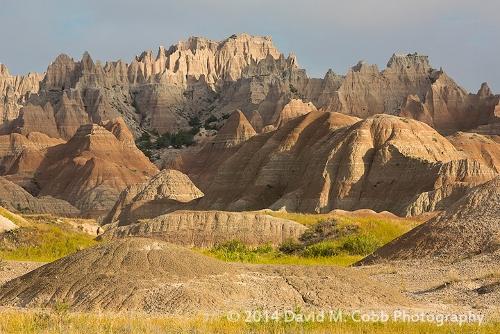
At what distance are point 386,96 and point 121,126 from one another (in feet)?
150

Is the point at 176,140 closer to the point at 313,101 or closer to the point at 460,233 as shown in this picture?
the point at 313,101

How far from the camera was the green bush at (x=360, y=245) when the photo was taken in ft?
148

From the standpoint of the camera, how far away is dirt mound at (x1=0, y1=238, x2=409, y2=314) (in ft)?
73.2

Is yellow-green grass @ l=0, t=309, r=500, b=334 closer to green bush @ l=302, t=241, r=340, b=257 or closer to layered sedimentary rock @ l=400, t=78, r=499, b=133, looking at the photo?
green bush @ l=302, t=241, r=340, b=257

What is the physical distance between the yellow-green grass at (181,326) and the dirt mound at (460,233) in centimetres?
1289

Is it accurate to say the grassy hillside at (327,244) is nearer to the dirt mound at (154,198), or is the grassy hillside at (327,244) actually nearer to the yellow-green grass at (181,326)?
the yellow-green grass at (181,326)

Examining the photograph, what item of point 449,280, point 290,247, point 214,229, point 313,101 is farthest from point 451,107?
point 449,280

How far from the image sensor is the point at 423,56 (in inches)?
7328

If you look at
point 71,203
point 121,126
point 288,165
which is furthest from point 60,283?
point 121,126

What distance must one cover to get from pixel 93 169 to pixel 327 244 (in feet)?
275

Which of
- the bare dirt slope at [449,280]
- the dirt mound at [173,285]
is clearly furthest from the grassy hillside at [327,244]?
the dirt mound at [173,285]

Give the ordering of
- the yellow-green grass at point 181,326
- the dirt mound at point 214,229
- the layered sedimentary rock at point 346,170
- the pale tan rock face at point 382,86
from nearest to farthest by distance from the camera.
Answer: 1. the yellow-green grass at point 181,326
2. the dirt mound at point 214,229
3. the layered sedimentary rock at point 346,170
4. the pale tan rock face at point 382,86

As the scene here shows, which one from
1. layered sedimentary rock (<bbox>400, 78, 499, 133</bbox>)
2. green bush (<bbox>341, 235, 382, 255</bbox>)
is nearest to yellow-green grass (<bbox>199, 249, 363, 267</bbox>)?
green bush (<bbox>341, 235, 382, 255</bbox>)

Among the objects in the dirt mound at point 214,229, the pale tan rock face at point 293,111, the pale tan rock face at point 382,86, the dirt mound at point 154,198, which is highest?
the pale tan rock face at point 382,86
